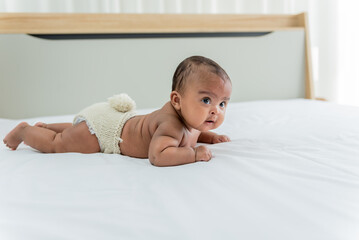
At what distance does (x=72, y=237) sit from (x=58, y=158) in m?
0.49

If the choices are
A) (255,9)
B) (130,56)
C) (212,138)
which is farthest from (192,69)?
(255,9)

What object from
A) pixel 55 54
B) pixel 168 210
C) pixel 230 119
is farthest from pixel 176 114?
pixel 55 54

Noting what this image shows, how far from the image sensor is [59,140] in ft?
3.39

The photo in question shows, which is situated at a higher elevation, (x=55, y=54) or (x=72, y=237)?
(x=55, y=54)

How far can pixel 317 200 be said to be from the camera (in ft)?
1.80

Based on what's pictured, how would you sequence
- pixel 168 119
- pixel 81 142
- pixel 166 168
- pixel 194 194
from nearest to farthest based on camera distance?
1. pixel 194 194
2. pixel 166 168
3. pixel 168 119
4. pixel 81 142

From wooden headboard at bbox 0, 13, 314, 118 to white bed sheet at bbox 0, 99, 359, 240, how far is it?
853 mm

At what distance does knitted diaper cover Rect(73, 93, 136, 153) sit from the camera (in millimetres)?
1002

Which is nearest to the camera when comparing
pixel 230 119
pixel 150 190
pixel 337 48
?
pixel 150 190

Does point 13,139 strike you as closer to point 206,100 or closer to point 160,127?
point 160,127

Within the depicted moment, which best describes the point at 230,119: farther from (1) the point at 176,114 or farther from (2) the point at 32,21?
(2) the point at 32,21

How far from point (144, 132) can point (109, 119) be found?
0.14 m

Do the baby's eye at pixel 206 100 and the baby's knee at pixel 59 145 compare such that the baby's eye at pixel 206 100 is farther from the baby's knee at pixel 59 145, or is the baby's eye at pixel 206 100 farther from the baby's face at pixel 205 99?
the baby's knee at pixel 59 145

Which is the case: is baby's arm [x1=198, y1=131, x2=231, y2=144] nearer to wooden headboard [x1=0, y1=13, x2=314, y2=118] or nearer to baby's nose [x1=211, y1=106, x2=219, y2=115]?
baby's nose [x1=211, y1=106, x2=219, y2=115]
